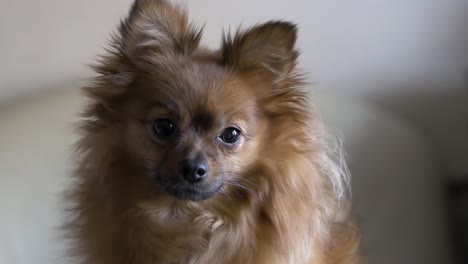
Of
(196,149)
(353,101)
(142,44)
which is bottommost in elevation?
(353,101)

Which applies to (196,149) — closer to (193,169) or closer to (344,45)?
(193,169)

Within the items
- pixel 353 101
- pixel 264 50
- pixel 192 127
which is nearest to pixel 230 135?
pixel 192 127

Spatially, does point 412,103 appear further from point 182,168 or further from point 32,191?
point 32,191

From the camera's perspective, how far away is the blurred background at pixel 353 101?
1.86m

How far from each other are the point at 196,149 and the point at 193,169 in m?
0.05

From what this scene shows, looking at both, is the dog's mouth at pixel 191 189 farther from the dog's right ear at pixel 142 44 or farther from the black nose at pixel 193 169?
the dog's right ear at pixel 142 44

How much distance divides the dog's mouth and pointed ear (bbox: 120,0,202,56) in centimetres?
29

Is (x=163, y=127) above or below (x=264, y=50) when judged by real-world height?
below

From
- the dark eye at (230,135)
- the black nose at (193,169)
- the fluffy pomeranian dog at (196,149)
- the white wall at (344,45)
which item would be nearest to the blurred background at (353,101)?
the white wall at (344,45)

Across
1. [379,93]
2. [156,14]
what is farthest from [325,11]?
[156,14]

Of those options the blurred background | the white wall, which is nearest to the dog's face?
the blurred background

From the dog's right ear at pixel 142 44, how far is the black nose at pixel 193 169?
239mm

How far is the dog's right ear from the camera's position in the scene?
1.28 m

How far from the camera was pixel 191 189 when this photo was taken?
1257 mm
